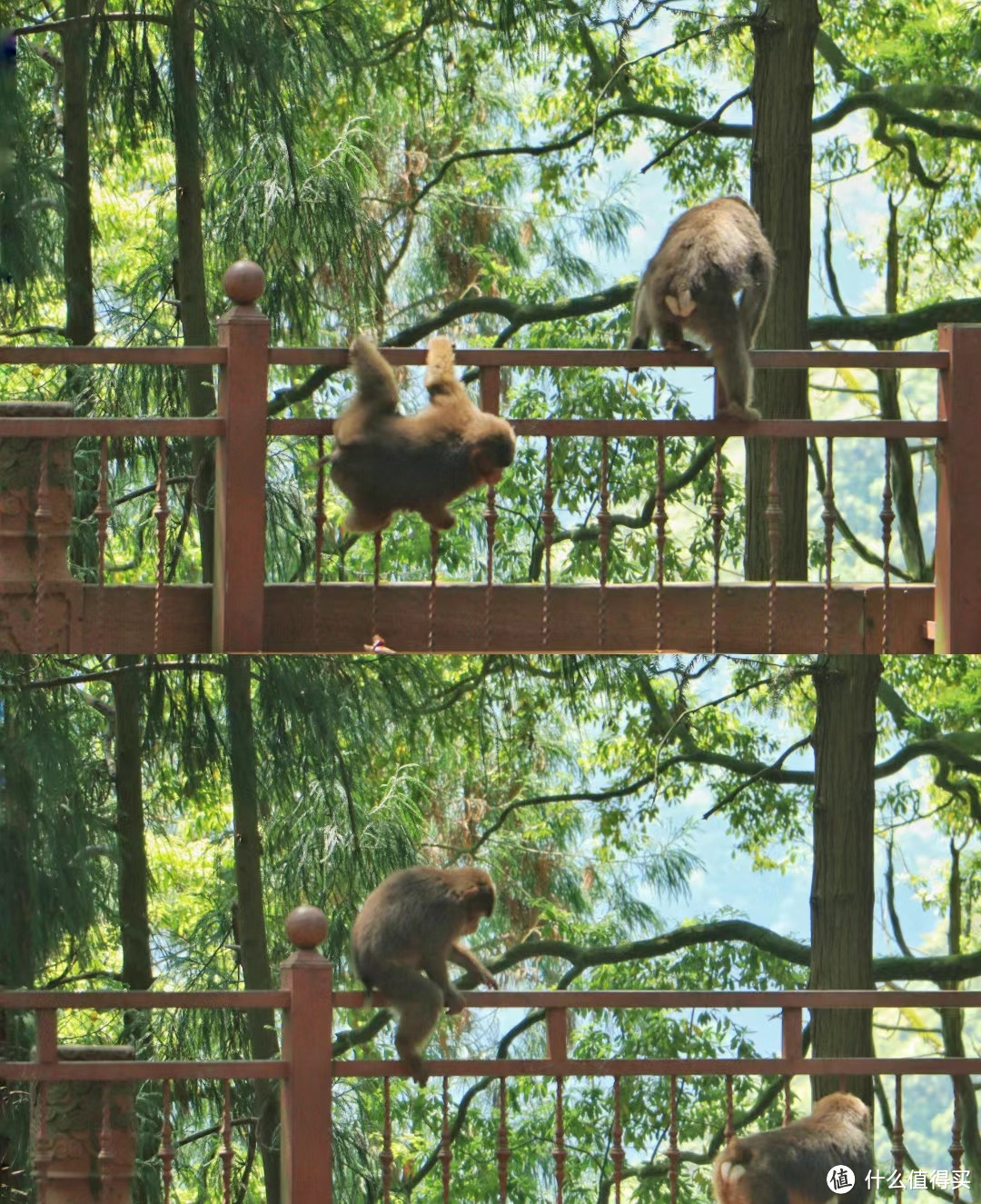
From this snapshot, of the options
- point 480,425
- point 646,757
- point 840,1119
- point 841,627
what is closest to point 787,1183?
point 840,1119

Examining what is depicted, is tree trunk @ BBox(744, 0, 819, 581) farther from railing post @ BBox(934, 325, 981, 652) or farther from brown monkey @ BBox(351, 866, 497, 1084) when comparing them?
brown monkey @ BBox(351, 866, 497, 1084)

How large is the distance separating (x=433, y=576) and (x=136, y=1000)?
1743 millimetres

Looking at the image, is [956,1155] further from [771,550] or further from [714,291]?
[714,291]

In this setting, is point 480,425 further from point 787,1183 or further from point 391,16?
point 391,16

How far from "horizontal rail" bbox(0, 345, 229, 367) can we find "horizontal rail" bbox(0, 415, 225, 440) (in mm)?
203

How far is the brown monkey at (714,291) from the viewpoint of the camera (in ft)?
22.0

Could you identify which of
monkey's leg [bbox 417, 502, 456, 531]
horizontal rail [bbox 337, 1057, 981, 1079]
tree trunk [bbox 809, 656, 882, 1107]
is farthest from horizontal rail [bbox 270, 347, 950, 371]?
tree trunk [bbox 809, 656, 882, 1107]

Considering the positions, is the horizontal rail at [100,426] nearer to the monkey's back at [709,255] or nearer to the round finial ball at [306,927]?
the round finial ball at [306,927]

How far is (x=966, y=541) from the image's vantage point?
6480 millimetres

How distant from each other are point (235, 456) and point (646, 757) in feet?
17.7

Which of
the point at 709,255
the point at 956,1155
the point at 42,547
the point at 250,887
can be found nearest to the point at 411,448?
the point at 42,547

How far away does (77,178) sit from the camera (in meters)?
9.05

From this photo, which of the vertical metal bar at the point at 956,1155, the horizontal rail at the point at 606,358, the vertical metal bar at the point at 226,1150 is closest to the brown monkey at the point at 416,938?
the vertical metal bar at the point at 226,1150

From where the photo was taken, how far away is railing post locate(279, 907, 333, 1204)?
216 inches
